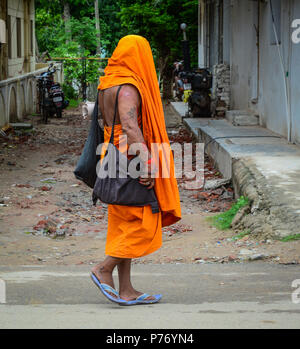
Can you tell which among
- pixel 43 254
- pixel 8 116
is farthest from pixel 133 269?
pixel 8 116

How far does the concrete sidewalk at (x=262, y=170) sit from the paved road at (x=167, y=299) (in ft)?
3.15

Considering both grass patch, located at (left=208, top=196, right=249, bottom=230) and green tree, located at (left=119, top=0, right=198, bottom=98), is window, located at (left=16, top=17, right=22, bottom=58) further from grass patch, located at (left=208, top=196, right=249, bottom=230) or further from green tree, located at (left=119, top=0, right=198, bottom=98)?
grass patch, located at (left=208, top=196, right=249, bottom=230)

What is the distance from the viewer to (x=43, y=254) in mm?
5879

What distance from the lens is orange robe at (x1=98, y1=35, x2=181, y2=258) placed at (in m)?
3.80

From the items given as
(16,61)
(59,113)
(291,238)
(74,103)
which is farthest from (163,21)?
(291,238)

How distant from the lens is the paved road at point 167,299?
10.9 ft

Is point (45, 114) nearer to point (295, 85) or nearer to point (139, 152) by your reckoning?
point (295, 85)

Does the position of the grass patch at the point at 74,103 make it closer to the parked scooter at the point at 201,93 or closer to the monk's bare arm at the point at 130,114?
the parked scooter at the point at 201,93

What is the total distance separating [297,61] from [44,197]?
14.5 ft

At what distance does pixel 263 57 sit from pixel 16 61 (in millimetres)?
10840

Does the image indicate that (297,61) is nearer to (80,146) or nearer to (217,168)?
(217,168)

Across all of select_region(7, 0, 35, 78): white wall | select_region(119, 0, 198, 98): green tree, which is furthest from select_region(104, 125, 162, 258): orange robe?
select_region(119, 0, 198, 98): green tree

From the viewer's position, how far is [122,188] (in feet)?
12.5

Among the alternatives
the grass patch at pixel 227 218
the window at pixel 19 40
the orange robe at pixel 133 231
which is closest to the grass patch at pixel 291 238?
the grass patch at pixel 227 218
